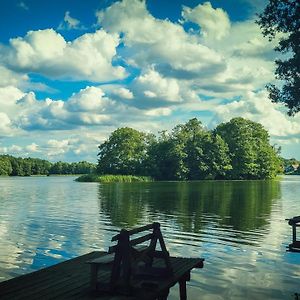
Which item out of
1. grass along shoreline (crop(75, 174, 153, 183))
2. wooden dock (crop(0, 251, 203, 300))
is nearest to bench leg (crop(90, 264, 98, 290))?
wooden dock (crop(0, 251, 203, 300))

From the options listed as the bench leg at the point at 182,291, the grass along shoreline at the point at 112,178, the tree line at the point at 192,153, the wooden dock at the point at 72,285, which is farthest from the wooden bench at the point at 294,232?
the tree line at the point at 192,153

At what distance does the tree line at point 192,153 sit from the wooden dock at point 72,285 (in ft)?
394

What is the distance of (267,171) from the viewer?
491ft

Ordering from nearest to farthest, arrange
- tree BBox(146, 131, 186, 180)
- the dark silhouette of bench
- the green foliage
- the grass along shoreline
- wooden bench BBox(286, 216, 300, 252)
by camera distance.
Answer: the dark silhouette of bench
wooden bench BBox(286, 216, 300, 252)
the grass along shoreline
tree BBox(146, 131, 186, 180)
the green foliage

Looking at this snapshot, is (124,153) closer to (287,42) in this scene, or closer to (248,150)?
(248,150)

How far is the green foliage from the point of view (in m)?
143

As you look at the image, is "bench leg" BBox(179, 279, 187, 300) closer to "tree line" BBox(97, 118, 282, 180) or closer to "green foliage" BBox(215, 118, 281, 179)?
"tree line" BBox(97, 118, 282, 180)

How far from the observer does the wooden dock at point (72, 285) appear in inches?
441

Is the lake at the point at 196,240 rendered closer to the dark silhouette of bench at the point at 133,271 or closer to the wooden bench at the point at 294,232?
the wooden bench at the point at 294,232

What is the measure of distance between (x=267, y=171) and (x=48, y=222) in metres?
126

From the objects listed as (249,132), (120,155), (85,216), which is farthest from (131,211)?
(249,132)

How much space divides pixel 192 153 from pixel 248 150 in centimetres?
1952

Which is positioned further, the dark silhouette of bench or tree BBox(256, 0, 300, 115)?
tree BBox(256, 0, 300, 115)

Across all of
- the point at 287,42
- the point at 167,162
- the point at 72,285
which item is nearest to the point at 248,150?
the point at 167,162
